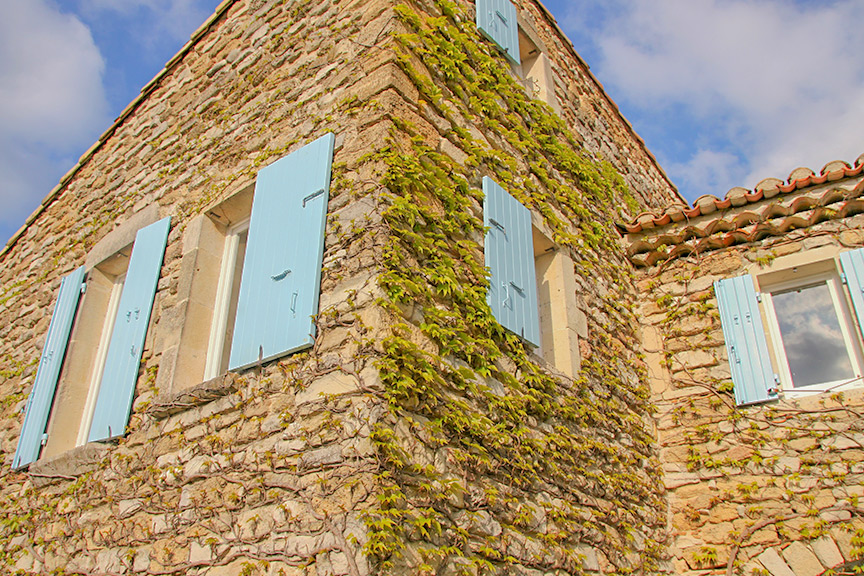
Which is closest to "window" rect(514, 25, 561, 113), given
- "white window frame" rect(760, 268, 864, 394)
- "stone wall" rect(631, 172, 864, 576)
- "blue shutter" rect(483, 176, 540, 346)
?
"stone wall" rect(631, 172, 864, 576)

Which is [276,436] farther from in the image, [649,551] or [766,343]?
[766,343]

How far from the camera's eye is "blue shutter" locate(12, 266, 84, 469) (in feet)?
15.8

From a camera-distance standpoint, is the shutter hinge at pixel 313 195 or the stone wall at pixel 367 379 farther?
the shutter hinge at pixel 313 195

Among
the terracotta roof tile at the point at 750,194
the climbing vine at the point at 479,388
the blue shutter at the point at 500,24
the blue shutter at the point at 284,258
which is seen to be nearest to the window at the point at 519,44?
the blue shutter at the point at 500,24

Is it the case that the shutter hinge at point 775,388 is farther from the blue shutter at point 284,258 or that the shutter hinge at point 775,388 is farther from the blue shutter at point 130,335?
the blue shutter at point 130,335

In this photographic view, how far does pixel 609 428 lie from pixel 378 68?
9.28 feet

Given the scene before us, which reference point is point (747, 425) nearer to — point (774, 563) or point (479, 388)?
point (774, 563)

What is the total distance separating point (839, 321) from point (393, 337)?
143 inches

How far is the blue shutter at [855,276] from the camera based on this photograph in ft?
15.1

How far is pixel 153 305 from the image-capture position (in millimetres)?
4527

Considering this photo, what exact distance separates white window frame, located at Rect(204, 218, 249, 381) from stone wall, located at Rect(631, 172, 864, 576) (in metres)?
3.34

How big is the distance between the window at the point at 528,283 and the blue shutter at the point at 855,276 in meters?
1.90

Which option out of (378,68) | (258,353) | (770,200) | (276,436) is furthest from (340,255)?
(770,200)

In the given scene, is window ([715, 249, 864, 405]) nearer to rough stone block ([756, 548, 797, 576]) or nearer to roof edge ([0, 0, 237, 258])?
rough stone block ([756, 548, 797, 576])
